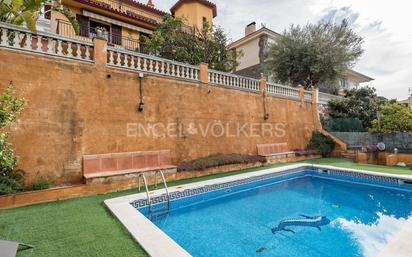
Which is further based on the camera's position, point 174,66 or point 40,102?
point 174,66

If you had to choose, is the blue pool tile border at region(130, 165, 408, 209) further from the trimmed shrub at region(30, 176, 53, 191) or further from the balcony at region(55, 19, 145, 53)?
the balcony at region(55, 19, 145, 53)

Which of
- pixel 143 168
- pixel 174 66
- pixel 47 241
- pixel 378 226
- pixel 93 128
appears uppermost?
pixel 174 66

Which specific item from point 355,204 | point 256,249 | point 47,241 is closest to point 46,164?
point 47,241

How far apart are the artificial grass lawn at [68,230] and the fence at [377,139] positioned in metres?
14.8

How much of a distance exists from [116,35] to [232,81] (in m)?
9.99

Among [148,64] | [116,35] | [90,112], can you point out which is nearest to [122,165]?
[90,112]

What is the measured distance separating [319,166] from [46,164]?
11.1 metres

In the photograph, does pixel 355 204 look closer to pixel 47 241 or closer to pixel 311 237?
A: pixel 311 237

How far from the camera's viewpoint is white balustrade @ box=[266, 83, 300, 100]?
544 inches

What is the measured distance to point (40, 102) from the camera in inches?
266

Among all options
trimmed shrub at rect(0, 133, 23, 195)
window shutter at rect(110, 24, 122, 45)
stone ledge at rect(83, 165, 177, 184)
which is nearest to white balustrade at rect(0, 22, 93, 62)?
trimmed shrub at rect(0, 133, 23, 195)

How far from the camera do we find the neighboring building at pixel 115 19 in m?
14.3

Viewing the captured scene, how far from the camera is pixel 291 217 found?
6.04m

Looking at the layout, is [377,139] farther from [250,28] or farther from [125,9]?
[125,9]
